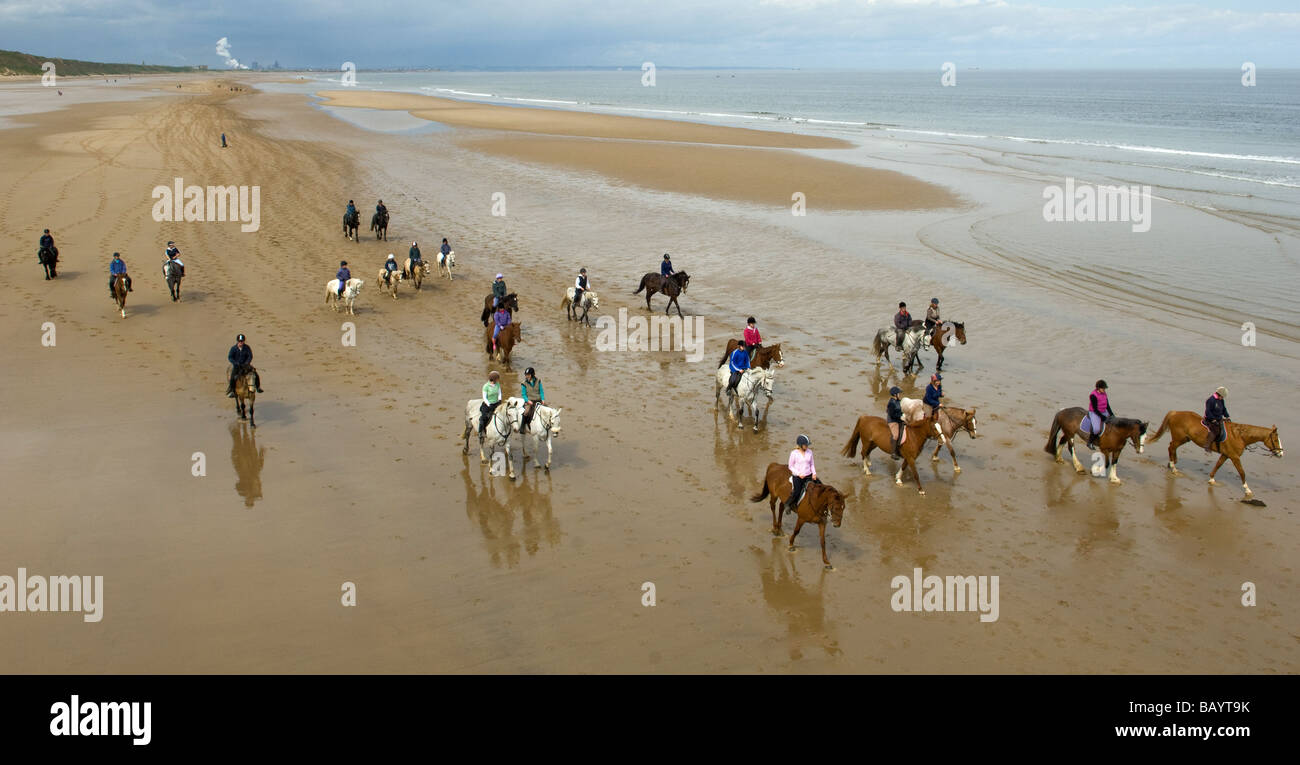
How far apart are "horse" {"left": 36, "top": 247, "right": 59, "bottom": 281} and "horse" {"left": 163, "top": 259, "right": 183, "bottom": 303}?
4.30m

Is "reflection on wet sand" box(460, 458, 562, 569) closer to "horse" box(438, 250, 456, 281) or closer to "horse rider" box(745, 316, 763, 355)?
"horse rider" box(745, 316, 763, 355)

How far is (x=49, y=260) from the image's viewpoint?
973 inches

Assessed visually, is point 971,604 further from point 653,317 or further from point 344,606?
point 653,317

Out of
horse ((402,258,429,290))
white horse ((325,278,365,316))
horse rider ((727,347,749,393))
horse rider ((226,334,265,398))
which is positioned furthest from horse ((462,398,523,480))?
horse ((402,258,429,290))

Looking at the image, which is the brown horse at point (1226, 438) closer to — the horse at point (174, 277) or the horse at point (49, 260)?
the horse at point (174, 277)

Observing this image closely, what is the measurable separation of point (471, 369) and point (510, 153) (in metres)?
39.9

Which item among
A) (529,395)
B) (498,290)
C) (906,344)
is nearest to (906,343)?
(906,344)

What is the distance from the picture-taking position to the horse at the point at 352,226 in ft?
102

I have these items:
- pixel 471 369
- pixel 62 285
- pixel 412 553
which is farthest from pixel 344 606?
pixel 62 285

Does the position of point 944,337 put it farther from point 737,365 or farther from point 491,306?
point 491,306

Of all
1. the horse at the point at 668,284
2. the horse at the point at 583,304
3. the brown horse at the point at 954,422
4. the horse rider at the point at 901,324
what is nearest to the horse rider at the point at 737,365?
the brown horse at the point at 954,422

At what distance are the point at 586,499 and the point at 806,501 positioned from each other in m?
3.66

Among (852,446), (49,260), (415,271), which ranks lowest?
(852,446)

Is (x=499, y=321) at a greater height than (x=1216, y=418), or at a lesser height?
greater
